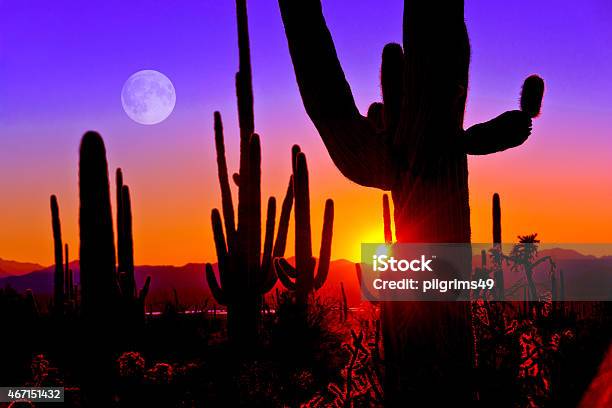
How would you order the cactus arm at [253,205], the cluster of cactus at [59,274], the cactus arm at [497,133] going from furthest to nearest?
the cluster of cactus at [59,274], the cactus arm at [253,205], the cactus arm at [497,133]

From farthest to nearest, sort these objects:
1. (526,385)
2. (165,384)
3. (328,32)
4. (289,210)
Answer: (289,210) → (165,384) → (526,385) → (328,32)

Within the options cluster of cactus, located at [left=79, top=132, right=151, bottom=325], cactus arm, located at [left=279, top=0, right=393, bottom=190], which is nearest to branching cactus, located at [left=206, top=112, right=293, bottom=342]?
cactus arm, located at [left=279, top=0, right=393, bottom=190]

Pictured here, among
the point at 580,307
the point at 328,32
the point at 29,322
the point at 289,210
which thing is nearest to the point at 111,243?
the point at 328,32

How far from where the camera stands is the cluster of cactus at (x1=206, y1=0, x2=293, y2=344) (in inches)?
527

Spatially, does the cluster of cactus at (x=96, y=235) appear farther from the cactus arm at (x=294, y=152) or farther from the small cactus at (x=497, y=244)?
the small cactus at (x=497, y=244)

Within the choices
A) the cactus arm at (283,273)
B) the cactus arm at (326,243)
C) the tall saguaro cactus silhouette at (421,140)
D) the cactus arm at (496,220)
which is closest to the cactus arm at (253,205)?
the cactus arm at (283,273)

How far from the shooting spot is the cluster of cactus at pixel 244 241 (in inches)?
527

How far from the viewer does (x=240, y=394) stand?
9570 mm

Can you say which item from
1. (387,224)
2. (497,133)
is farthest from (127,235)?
(497,133)

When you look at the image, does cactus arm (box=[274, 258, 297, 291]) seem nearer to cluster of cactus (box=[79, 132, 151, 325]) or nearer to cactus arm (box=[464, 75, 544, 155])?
cluster of cactus (box=[79, 132, 151, 325])

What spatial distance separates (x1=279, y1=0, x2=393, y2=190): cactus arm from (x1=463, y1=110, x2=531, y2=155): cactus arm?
0.82m

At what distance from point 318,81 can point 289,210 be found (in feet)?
23.7

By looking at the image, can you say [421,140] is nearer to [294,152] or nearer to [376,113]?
[376,113]

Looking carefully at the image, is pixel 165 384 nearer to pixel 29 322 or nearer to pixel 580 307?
pixel 29 322
